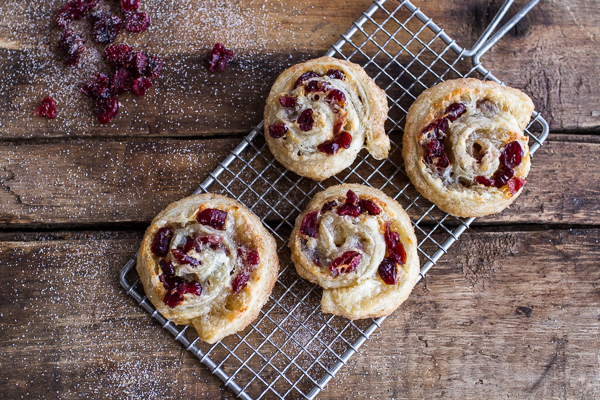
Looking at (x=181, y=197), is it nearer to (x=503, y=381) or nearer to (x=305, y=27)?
(x=305, y=27)

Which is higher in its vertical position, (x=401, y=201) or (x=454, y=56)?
(x=454, y=56)

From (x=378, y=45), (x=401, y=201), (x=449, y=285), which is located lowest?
(x=449, y=285)

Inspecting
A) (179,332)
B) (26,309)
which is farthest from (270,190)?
(26,309)

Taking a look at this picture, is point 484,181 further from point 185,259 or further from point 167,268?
point 167,268

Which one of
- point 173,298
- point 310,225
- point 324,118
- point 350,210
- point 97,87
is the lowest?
point 173,298

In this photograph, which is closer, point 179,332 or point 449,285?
→ point 179,332

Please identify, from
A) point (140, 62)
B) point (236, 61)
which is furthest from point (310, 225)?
point (140, 62)

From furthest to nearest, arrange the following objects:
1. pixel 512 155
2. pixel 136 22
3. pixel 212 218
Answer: pixel 136 22
pixel 512 155
pixel 212 218
